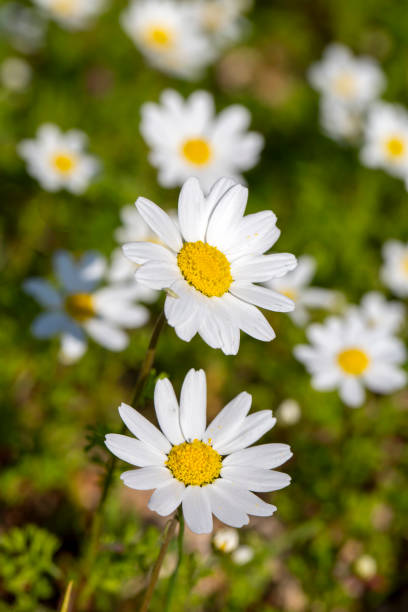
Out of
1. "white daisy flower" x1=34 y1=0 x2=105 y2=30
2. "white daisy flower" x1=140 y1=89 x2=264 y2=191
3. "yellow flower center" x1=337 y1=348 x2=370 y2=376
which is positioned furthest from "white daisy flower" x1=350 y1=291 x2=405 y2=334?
"white daisy flower" x1=34 y1=0 x2=105 y2=30

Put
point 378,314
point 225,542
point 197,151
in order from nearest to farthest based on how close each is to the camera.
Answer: point 225,542 < point 378,314 < point 197,151

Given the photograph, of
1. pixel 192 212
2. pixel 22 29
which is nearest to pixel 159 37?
pixel 22 29

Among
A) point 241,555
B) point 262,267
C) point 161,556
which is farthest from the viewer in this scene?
point 241,555

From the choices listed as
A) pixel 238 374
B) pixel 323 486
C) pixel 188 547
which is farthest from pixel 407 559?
pixel 238 374

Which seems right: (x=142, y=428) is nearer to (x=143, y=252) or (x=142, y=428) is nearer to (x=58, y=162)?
(x=143, y=252)

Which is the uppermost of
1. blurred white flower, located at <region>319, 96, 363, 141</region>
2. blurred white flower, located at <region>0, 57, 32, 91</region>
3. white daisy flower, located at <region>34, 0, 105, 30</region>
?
white daisy flower, located at <region>34, 0, 105, 30</region>

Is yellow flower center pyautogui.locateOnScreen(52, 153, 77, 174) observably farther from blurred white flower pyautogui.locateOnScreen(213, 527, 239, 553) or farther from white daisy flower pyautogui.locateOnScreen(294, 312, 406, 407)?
blurred white flower pyautogui.locateOnScreen(213, 527, 239, 553)

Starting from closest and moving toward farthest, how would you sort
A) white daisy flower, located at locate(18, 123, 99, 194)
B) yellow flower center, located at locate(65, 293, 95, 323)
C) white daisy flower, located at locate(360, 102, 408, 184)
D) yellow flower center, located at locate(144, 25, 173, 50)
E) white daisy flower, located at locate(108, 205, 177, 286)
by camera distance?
yellow flower center, located at locate(65, 293, 95, 323) < white daisy flower, located at locate(108, 205, 177, 286) < white daisy flower, located at locate(18, 123, 99, 194) < white daisy flower, located at locate(360, 102, 408, 184) < yellow flower center, located at locate(144, 25, 173, 50)
